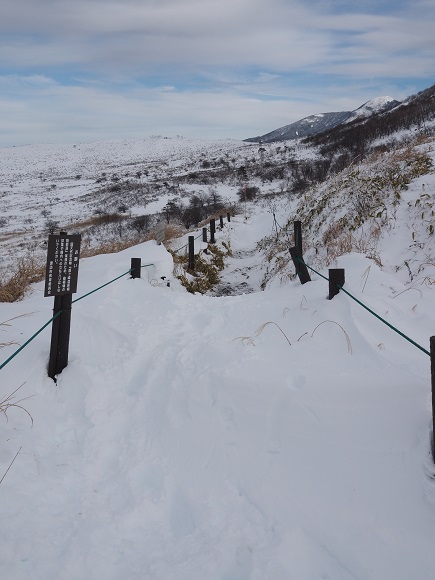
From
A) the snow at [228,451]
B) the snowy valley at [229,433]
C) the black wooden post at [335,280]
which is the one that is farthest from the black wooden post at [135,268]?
the black wooden post at [335,280]

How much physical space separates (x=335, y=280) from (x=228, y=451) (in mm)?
2619

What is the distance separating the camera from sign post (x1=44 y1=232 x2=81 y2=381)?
3.46 m

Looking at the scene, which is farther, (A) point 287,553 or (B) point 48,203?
(B) point 48,203

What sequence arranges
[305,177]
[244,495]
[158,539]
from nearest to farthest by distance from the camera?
[158,539] → [244,495] → [305,177]

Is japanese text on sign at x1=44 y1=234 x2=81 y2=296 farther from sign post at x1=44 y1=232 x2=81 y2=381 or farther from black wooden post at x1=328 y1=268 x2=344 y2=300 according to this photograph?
black wooden post at x1=328 y1=268 x2=344 y2=300

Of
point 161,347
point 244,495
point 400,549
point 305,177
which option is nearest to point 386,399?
point 400,549

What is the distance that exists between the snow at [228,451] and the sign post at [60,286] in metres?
0.15

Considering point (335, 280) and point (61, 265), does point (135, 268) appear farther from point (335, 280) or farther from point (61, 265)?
point (335, 280)

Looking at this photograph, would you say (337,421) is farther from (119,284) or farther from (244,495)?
(119,284)

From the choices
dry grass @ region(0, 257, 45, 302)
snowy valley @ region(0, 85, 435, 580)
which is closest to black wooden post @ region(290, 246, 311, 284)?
snowy valley @ region(0, 85, 435, 580)

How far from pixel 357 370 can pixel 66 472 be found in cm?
240

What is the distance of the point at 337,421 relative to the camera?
278 centimetres

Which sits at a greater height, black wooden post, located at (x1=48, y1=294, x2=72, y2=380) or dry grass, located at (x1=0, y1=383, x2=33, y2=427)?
black wooden post, located at (x1=48, y1=294, x2=72, y2=380)

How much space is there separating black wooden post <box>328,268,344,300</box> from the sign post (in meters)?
2.92
